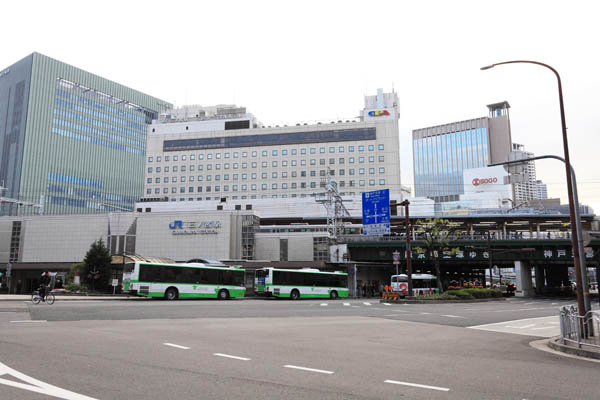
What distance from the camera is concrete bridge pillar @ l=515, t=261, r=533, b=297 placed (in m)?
55.0

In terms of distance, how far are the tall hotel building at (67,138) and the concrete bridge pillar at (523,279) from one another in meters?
107

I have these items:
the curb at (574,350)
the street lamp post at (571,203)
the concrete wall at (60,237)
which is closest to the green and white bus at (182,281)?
the street lamp post at (571,203)

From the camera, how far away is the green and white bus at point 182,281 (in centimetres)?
3325

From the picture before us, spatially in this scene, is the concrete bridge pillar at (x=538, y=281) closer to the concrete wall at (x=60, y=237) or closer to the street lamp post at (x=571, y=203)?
the street lamp post at (x=571, y=203)

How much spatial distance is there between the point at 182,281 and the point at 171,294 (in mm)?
1207

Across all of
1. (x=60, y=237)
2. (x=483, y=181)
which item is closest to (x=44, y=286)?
(x=60, y=237)

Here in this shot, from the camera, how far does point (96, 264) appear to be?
146 ft

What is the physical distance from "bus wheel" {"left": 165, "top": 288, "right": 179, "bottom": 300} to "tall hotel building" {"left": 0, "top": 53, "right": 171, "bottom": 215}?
9451 cm

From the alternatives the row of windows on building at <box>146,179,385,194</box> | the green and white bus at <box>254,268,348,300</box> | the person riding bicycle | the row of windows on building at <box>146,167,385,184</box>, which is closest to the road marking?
the person riding bicycle

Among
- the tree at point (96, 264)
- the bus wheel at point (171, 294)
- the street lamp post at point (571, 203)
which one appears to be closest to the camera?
the street lamp post at point (571, 203)

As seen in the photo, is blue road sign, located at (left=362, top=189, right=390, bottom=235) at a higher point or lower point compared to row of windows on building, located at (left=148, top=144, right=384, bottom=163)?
lower

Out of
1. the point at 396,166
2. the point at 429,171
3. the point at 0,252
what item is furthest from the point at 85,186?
the point at 429,171

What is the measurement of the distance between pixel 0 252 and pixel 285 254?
128 ft

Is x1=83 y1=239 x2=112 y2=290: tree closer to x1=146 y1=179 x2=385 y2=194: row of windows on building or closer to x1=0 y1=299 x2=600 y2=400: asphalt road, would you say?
x1=0 y1=299 x2=600 y2=400: asphalt road
